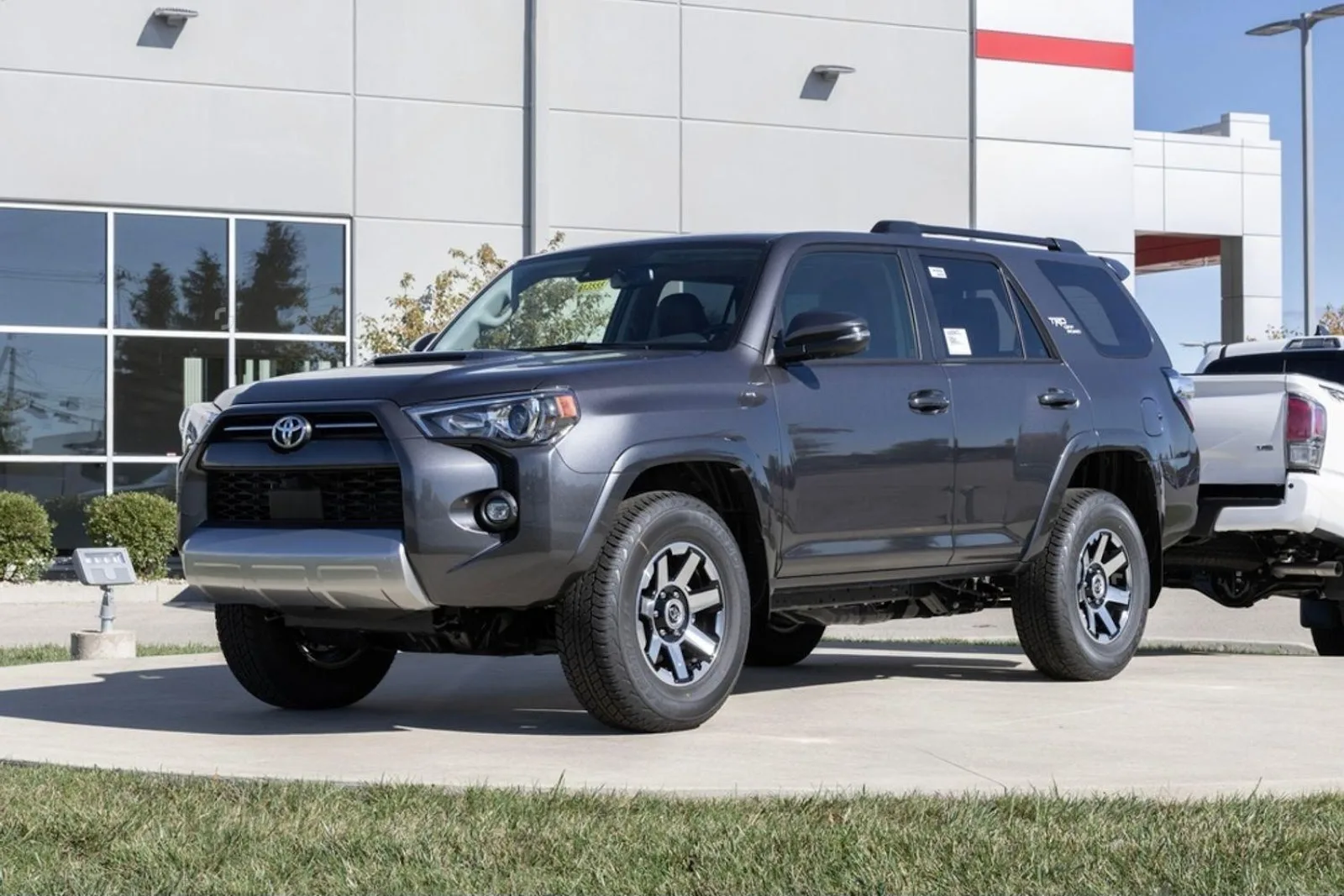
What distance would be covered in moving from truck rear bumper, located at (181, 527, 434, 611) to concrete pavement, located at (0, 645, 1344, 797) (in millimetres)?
538

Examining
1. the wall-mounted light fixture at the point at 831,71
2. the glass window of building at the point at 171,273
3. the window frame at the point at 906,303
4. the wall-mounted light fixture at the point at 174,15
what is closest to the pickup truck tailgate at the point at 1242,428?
the window frame at the point at 906,303

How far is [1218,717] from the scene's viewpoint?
7973 mm

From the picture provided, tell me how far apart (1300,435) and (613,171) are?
1605 cm

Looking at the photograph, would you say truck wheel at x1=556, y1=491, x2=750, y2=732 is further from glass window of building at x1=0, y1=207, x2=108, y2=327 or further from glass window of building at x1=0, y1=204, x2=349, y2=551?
glass window of building at x1=0, y1=207, x2=108, y2=327

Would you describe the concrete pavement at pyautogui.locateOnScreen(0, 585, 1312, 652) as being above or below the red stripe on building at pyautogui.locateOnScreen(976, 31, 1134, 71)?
below

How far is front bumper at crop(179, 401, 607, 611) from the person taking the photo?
21.9ft

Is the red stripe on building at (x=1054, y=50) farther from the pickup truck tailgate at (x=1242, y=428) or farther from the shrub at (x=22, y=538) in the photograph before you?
the pickup truck tailgate at (x=1242, y=428)

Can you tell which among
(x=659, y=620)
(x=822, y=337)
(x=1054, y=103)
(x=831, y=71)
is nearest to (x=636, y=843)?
(x=659, y=620)

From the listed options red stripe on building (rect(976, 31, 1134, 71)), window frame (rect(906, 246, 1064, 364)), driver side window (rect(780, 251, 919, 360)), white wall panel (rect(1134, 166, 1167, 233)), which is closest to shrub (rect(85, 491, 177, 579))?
red stripe on building (rect(976, 31, 1134, 71))

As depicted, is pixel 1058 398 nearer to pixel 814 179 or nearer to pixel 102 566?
pixel 102 566

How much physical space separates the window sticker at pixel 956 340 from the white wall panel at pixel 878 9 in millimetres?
18239

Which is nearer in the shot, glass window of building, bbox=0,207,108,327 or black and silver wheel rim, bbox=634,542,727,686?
black and silver wheel rim, bbox=634,542,727,686

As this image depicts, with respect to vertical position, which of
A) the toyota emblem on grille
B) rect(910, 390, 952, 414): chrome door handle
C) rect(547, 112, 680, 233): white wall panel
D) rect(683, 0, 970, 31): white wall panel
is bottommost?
the toyota emblem on grille

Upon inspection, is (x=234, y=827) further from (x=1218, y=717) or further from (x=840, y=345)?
(x=1218, y=717)
